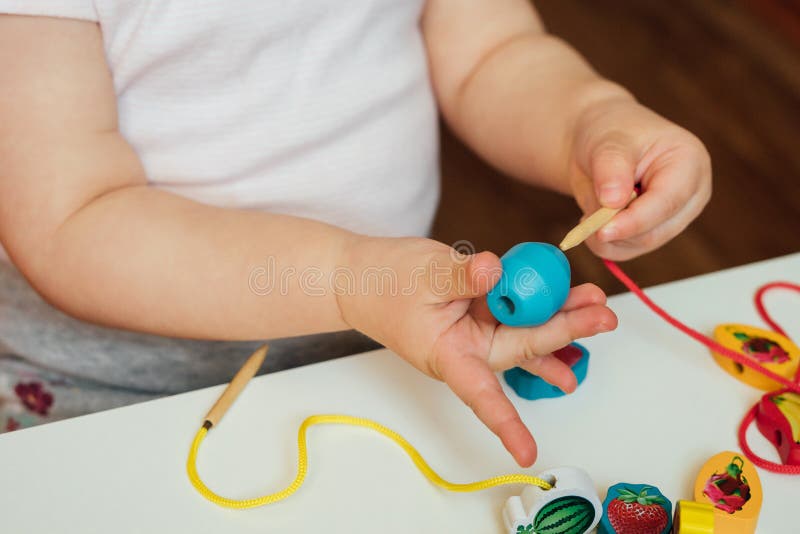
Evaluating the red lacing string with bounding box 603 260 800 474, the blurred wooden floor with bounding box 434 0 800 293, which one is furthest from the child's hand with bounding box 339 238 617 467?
the blurred wooden floor with bounding box 434 0 800 293

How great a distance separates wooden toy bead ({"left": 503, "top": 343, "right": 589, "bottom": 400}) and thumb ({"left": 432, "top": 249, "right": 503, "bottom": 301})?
0.08m

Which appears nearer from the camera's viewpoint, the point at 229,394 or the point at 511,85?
the point at 229,394

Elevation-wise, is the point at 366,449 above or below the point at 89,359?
above

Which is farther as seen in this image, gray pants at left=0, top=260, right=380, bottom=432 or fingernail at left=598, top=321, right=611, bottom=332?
gray pants at left=0, top=260, right=380, bottom=432

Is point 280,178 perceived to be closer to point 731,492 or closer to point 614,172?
point 614,172

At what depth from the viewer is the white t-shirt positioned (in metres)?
0.61

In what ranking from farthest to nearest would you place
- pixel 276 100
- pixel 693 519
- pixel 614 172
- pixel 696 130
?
pixel 696 130 < pixel 276 100 < pixel 614 172 < pixel 693 519

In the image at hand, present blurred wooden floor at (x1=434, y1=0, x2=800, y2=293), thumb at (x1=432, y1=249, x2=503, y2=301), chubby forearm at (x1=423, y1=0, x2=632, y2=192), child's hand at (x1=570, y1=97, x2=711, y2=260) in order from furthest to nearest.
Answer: blurred wooden floor at (x1=434, y1=0, x2=800, y2=293), chubby forearm at (x1=423, y1=0, x2=632, y2=192), child's hand at (x1=570, y1=97, x2=711, y2=260), thumb at (x1=432, y1=249, x2=503, y2=301)

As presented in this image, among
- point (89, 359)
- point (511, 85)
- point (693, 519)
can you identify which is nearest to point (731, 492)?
point (693, 519)

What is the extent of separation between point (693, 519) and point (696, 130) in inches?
49.7

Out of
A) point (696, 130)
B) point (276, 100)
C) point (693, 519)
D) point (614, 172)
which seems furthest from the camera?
point (696, 130)

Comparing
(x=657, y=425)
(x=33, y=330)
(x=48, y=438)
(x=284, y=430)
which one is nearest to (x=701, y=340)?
(x=657, y=425)

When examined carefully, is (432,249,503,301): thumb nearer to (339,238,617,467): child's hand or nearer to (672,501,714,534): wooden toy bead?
(339,238,617,467): child's hand

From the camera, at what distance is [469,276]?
1.38 feet
